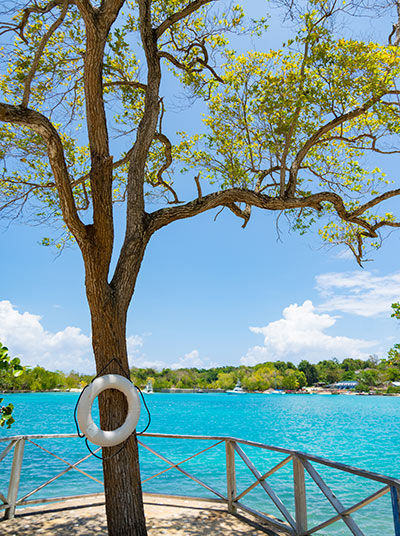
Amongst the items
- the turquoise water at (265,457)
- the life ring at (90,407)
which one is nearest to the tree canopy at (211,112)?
the life ring at (90,407)

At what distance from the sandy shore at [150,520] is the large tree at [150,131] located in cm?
68

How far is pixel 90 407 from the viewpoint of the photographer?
2963 mm

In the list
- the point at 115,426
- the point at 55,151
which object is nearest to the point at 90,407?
the point at 115,426

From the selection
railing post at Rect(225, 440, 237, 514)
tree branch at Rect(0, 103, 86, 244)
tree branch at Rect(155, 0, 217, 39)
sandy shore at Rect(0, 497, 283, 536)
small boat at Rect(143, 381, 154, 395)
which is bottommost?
small boat at Rect(143, 381, 154, 395)

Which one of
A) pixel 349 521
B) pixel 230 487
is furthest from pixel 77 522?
pixel 349 521

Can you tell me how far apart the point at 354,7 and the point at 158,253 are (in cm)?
2901

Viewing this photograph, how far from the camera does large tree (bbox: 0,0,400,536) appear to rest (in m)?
3.22

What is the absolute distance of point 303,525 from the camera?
125 inches

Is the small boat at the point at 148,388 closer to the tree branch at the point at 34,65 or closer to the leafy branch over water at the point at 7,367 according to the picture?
the tree branch at the point at 34,65

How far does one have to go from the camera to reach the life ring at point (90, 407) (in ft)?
9.38

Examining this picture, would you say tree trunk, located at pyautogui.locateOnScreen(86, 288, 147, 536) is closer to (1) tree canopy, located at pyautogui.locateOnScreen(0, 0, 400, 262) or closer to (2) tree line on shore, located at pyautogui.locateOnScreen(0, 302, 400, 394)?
(1) tree canopy, located at pyautogui.locateOnScreen(0, 0, 400, 262)

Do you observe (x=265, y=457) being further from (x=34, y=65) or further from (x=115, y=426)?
(x=34, y=65)

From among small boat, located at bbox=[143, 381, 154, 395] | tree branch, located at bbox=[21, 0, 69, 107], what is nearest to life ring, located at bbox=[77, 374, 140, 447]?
tree branch, located at bbox=[21, 0, 69, 107]

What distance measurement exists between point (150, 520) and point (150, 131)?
353 centimetres
